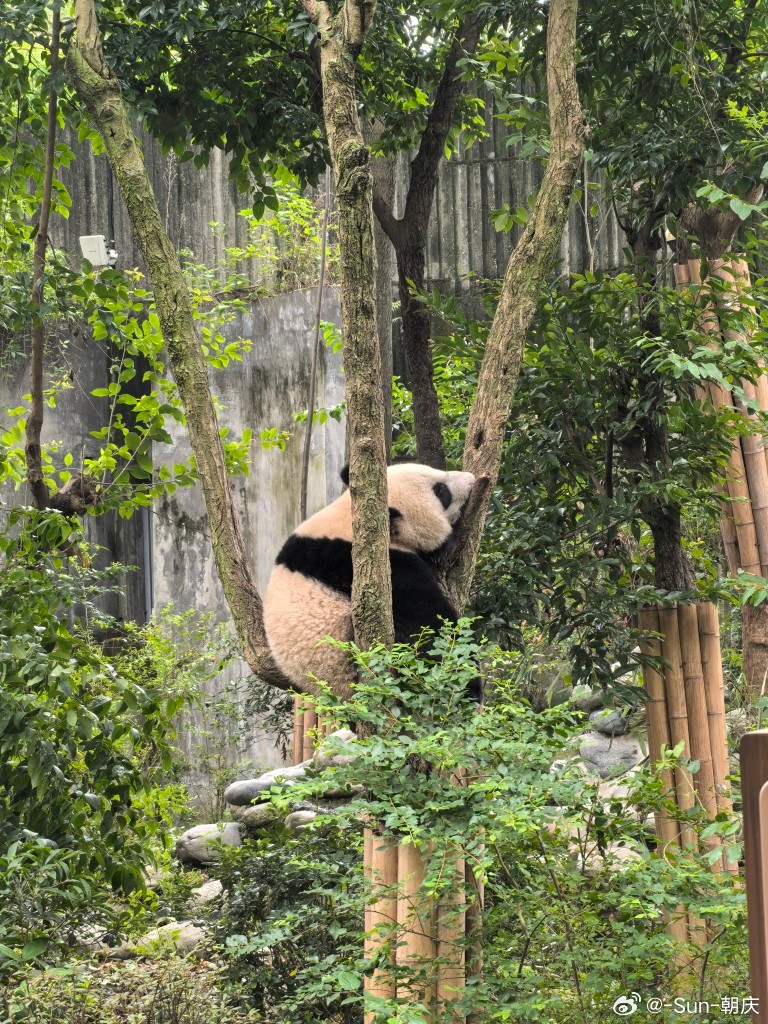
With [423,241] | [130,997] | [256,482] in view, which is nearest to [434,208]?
[256,482]

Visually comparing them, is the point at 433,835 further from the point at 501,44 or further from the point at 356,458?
the point at 501,44

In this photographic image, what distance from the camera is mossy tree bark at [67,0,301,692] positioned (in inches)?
103

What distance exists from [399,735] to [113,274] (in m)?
2.00

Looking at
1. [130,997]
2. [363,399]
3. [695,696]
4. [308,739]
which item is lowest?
[130,997]

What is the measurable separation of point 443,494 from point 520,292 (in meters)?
0.56

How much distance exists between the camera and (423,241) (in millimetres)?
4145

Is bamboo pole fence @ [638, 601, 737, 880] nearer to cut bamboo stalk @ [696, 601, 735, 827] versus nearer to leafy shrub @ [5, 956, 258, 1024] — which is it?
cut bamboo stalk @ [696, 601, 735, 827]

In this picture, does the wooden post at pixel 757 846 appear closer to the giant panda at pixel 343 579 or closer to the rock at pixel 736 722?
the giant panda at pixel 343 579

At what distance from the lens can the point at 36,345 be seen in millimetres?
3252

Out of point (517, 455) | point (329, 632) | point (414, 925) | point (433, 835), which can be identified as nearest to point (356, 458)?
point (329, 632)

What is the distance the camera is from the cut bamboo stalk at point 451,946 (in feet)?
7.17

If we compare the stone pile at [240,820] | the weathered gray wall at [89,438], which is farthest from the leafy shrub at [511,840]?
the weathered gray wall at [89,438]

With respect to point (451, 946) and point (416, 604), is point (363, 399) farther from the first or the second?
point (451, 946)

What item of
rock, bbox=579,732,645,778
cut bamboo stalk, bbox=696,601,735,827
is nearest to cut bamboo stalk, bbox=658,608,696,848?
cut bamboo stalk, bbox=696,601,735,827
